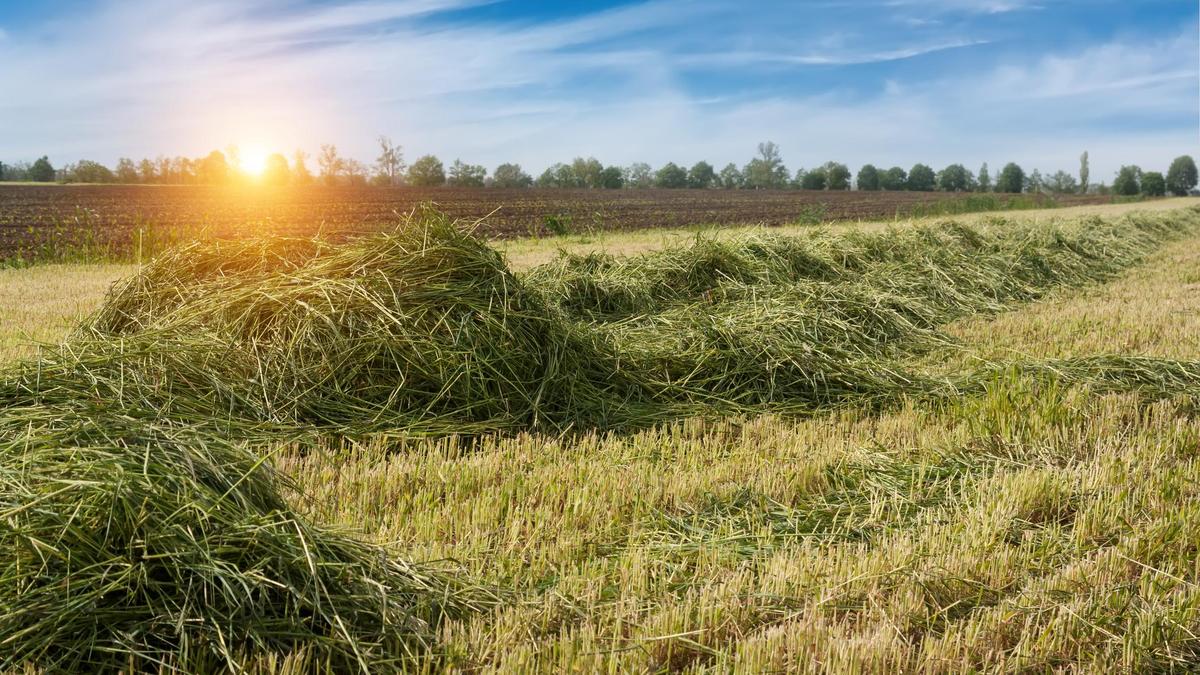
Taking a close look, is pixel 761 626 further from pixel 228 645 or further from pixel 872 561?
pixel 228 645

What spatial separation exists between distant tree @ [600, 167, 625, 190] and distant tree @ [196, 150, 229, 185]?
39.0 meters

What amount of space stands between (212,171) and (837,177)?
6482cm

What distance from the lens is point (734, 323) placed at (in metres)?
6.75

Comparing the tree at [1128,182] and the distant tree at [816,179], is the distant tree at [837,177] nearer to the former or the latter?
the distant tree at [816,179]

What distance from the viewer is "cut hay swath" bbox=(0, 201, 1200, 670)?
2.34m

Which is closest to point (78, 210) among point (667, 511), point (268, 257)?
point (268, 257)

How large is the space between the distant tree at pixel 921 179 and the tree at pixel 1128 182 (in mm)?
18779

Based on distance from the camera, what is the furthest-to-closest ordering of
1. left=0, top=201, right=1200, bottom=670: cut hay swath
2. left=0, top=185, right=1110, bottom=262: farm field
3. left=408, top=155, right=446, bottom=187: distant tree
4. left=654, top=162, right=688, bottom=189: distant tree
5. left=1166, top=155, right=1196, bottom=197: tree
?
left=654, top=162, right=688, bottom=189: distant tree
left=1166, top=155, right=1196, bottom=197: tree
left=408, top=155, right=446, bottom=187: distant tree
left=0, top=185, right=1110, bottom=262: farm field
left=0, top=201, right=1200, bottom=670: cut hay swath

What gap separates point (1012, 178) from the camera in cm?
10019

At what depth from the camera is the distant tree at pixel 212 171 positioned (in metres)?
86.2

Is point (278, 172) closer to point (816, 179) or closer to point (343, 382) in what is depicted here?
point (816, 179)

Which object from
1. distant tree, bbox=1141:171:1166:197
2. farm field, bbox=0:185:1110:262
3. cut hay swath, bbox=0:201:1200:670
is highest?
distant tree, bbox=1141:171:1166:197

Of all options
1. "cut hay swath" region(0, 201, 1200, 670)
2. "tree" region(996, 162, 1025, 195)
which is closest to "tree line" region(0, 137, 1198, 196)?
"tree" region(996, 162, 1025, 195)

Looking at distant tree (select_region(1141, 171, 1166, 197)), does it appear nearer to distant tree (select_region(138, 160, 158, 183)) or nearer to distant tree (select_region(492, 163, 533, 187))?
distant tree (select_region(492, 163, 533, 187))
